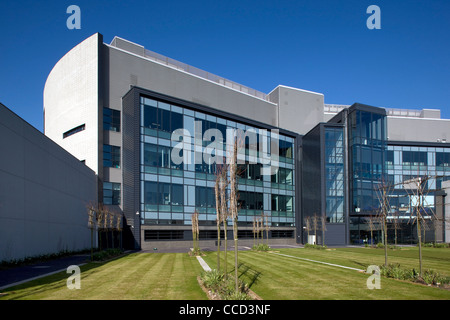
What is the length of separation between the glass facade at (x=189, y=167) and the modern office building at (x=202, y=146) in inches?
5.5

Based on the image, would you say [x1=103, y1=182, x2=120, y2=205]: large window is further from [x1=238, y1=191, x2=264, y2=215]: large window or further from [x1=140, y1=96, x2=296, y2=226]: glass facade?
[x1=238, y1=191, x2=264, y2=215]: large window

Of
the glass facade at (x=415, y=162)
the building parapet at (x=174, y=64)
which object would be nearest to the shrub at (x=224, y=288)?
the building parapet at (x=174, y=64)

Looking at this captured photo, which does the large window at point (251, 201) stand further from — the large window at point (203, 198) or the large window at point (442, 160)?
the large window at point (442, 160)

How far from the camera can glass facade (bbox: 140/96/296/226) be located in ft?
139

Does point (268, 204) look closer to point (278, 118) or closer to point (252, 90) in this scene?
point (278, 118)

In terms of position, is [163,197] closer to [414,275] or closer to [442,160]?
[414,275]

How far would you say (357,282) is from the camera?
15.3 meters

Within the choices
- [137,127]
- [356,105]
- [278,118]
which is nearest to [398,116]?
[356,105]

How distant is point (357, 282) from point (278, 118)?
49158 mm

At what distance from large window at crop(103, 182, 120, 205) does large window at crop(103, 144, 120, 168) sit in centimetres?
252

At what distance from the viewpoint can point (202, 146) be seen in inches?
1848

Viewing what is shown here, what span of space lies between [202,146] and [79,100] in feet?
59.5

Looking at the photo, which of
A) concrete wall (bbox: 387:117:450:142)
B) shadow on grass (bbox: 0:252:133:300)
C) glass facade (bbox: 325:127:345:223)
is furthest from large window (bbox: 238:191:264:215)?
concrete wall (bbox: 387:117:450:142)
